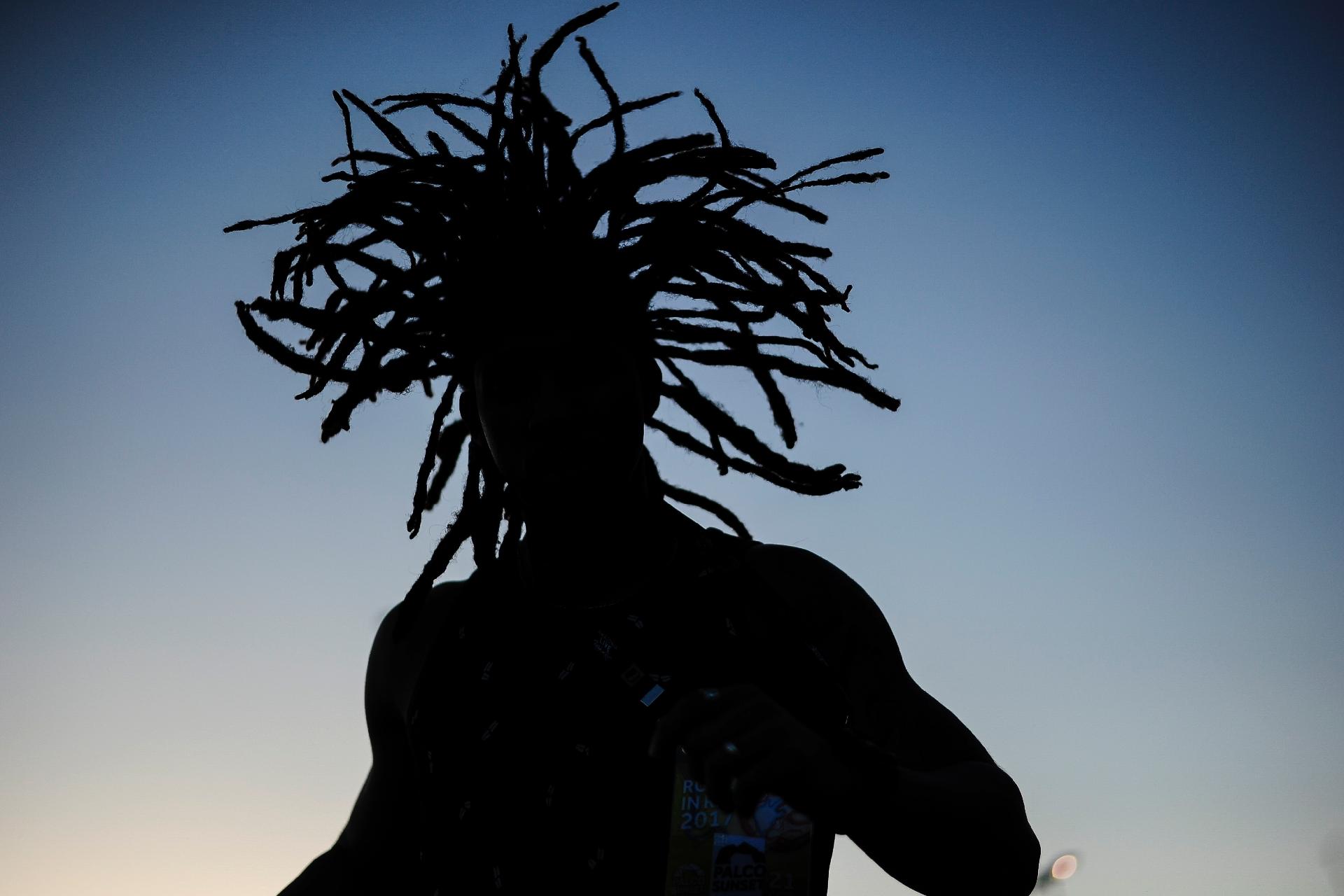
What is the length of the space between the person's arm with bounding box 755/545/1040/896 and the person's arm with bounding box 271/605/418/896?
1.06 metres

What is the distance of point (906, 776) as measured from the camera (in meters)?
2.04

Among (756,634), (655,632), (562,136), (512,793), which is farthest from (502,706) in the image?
(562,136)

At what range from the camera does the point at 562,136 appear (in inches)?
122

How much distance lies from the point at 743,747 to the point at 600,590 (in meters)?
1.07

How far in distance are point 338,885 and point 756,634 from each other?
47.1 inches

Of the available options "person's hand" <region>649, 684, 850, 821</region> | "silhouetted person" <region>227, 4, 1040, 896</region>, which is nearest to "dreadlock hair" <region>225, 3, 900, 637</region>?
"silhouetted person" <region>227, 4, 1040, 896</region>

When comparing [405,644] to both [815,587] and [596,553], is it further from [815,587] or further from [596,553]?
[815,587]

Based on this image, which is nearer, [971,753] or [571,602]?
[971,753]

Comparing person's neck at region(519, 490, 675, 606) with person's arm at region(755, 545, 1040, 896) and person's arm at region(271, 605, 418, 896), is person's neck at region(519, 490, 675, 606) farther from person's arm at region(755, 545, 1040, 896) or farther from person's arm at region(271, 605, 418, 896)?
person's arm at region(271, 605, 418, 896)

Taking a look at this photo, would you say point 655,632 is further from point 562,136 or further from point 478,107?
point 478,107

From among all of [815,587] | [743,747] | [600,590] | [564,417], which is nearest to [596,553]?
[600,590]

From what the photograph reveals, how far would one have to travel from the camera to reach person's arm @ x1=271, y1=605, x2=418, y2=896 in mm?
2783

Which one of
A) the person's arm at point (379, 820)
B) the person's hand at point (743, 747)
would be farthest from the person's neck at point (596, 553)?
the person's hand at point (743, 747)

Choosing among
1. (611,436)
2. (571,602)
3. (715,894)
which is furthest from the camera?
(571,602)
